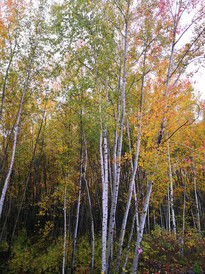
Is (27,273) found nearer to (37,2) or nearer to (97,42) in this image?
(97,42)

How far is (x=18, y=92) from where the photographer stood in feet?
24.9

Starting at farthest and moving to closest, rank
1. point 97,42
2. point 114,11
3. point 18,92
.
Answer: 1. point 18,92
2. point 114,11
3. point 97,42

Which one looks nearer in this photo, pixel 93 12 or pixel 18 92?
pixel 93 12

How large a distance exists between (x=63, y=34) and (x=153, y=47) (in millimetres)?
3427

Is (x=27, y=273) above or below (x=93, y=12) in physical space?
below

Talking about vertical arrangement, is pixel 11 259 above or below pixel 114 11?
below

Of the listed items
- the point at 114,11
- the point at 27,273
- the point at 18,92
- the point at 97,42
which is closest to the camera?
the point at 97,42

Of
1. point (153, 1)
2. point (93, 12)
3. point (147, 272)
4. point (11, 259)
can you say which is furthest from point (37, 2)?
point (11, 259)

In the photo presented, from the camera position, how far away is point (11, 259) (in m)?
8.77

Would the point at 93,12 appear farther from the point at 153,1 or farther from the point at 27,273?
the point at 27,273

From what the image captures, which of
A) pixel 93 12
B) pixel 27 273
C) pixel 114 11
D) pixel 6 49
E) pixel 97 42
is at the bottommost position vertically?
pixel 27 273

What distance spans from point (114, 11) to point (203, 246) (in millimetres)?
11249

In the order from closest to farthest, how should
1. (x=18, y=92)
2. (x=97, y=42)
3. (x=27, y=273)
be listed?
(x=97, y=42), (x=18, y=92), (x=27, y=273)

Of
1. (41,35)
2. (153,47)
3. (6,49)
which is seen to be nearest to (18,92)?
(6,49)
